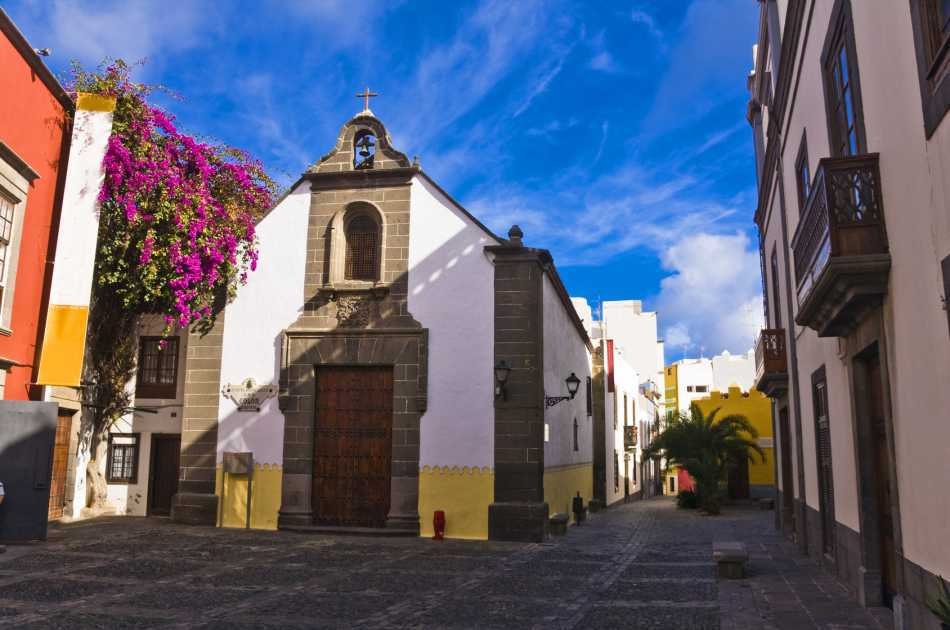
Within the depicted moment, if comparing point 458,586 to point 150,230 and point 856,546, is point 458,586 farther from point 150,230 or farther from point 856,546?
point 150,230

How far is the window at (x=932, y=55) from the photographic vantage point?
4.84m

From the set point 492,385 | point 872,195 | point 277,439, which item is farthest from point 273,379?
point 872,195

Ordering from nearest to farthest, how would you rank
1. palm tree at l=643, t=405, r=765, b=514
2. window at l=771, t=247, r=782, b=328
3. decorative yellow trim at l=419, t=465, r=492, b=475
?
decorative yellow trim at l=419, t=465, r=492, b=475 < window at l=771, t=247, r=782, b=328 < palm tree at l=643, t=405, r=765, b=514

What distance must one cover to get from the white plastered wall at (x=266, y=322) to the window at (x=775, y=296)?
973cm

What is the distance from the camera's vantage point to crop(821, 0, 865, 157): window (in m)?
7.45

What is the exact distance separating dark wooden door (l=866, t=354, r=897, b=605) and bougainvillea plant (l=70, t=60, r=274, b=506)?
12155 millimetres

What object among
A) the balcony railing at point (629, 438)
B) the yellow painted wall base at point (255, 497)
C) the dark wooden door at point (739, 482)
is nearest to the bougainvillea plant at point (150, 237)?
the yellow painted wall base at point (255, 497)

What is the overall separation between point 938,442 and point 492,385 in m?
10.0

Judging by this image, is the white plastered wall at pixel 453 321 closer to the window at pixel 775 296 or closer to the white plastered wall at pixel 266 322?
the white plastered wall at pixel 266 322

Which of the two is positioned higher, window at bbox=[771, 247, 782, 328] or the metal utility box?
window at bbox=[771, 247, 782, 328]

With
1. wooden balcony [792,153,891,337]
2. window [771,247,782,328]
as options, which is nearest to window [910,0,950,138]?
wooden balcony [792,153,891,337]

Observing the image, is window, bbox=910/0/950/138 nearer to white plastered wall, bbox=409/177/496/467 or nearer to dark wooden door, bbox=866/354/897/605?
dark wooden door, bbox=866/354/897/605

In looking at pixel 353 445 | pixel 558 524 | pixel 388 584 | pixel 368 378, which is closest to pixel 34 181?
pixel 368 378

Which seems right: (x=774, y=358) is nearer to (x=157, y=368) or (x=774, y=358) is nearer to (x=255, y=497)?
(x=255, y=497)
